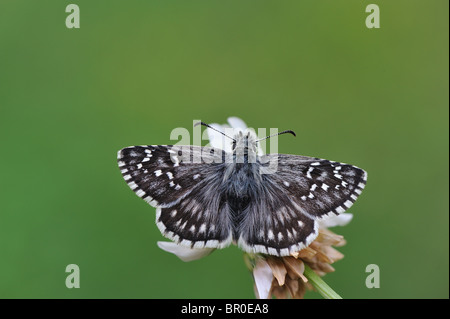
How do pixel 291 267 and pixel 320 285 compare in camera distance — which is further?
pixel 291 267

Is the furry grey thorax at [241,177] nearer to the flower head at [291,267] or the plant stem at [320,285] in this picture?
the flower head at [291,267]

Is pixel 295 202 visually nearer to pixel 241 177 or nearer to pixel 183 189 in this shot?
pixel 241 177

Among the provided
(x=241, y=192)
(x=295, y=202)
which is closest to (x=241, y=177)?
(x=241, y=192)

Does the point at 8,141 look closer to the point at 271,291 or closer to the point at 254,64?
the point at 254,64

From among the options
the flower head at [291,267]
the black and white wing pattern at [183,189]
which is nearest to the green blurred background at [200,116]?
the flower head at [291,267]

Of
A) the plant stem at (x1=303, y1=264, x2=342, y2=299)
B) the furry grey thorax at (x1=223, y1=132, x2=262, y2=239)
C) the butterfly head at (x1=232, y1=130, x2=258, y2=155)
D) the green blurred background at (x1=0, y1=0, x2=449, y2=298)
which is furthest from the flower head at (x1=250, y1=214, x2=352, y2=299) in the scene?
the green blurred background at (x1=0, y1=0, x2=449, y2=298)

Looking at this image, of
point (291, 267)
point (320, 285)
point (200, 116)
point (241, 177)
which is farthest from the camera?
point (200, 116)
